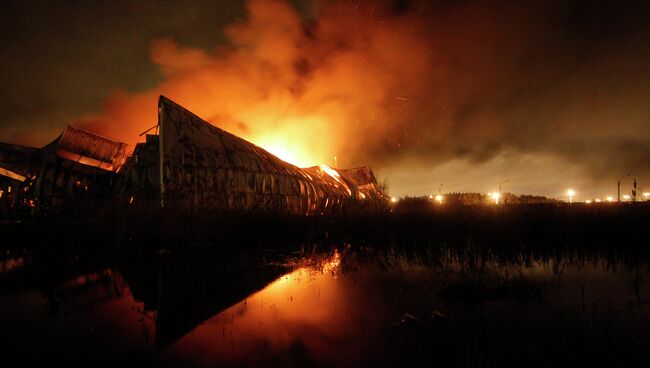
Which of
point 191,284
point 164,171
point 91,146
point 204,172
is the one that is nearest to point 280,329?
point 191,284

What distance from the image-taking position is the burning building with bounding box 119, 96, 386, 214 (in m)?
13.9

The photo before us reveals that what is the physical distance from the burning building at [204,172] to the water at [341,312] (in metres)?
5.75

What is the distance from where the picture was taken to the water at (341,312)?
2.93 meters

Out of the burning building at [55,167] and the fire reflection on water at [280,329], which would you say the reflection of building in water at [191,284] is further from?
the burning building at [55,167]

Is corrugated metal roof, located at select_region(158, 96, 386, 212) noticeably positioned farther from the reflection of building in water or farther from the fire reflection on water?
the fire reflection on water

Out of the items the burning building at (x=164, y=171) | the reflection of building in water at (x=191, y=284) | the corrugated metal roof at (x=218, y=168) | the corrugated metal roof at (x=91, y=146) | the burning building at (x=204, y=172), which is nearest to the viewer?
the reflection of building in water at (x=191, y=284)

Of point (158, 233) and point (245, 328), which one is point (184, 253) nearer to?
point (158, 233)

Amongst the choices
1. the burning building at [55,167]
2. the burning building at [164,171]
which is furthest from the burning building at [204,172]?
the burning building at [55,167]

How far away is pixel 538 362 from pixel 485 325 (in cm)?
77

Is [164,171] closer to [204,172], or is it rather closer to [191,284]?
[204,172]

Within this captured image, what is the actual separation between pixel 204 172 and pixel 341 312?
12.4 meters

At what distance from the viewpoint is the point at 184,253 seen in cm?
786

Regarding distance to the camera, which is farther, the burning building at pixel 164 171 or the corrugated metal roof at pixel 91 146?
the corrugated metal roof at pixel 91 146

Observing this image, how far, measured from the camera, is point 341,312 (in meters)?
4.01
